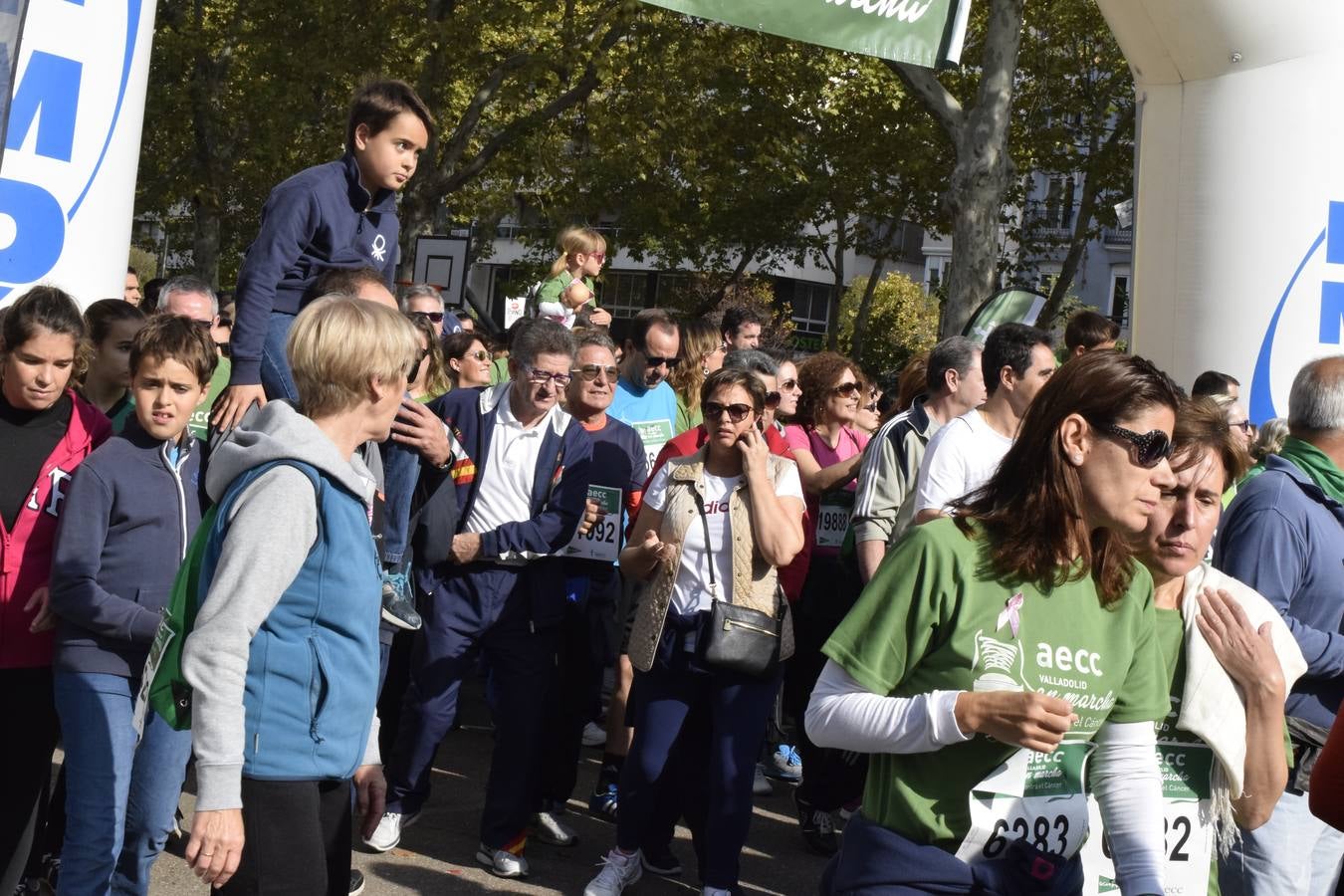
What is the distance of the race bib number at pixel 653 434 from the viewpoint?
816 centimetres

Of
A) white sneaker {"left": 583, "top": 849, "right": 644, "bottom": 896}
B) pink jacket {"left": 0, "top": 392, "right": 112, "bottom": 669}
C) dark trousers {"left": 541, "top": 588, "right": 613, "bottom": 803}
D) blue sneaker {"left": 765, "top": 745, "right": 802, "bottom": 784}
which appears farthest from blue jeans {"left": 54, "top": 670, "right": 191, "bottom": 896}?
blue sneaker {"left": 765, "top": 745, "right": 802, "bottom": 784}

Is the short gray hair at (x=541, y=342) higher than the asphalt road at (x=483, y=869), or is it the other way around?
the short gray hair at (x=541, y=342)

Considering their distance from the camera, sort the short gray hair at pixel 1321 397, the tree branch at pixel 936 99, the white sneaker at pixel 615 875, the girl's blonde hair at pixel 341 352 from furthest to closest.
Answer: the tree branch at pixel 936 99 < the white sneaker at pixel 615 875 < the short gray hair at pixel 1321 397 < the girl's blonde hair at pixel 341 352

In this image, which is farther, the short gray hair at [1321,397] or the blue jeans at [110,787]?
the short gray hair at [1321,397]

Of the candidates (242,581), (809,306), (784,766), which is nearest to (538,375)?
(784,766)

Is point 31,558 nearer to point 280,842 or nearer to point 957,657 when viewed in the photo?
point 280,842

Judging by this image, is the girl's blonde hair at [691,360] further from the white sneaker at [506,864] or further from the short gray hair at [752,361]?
the white sneaker at [506,864]

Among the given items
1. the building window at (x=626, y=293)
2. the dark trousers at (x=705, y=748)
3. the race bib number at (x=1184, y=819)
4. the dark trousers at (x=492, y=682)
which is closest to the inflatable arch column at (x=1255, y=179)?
the dark trousers at (x=705, y=748)

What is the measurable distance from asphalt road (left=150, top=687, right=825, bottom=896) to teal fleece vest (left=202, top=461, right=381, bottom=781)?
8.71 ft

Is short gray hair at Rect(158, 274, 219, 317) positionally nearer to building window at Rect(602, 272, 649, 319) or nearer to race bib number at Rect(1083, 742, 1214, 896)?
race bib number at Rect(1083, 742, 1214, 896)

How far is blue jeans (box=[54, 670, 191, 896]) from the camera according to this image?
4.44 m

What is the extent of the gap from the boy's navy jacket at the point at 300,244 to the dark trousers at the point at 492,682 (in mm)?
1716

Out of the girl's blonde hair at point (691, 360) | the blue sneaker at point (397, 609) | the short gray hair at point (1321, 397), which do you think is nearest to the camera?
the blue sneaker at point (397, 609)

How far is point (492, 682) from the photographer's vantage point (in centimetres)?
648
